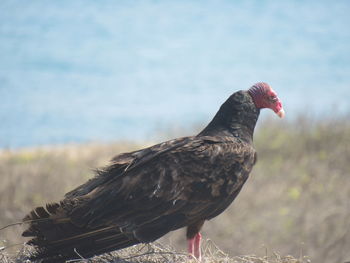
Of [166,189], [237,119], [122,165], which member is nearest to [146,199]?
[166,189]

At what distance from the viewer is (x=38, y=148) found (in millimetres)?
15688

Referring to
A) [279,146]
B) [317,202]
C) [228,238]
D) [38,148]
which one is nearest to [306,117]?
[279,146]

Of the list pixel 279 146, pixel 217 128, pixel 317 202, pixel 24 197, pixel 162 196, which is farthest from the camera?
pixel 279 146

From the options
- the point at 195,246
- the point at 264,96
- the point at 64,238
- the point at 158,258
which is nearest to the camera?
Answer: the point at 64,238

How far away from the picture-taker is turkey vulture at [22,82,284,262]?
519 centimetres

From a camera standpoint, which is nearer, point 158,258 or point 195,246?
point 158,258

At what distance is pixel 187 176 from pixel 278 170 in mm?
10805

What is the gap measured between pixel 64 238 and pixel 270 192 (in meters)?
10.2

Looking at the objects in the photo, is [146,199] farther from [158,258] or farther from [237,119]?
[237,119]

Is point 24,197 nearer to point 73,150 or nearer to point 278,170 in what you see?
point 73,150

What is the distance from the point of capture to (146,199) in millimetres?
5301

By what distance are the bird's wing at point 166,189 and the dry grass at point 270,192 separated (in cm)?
675

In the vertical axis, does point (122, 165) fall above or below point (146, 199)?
above

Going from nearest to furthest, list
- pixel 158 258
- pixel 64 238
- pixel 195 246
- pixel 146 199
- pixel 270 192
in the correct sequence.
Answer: pixel 64 238 → pixel 146 199 → pixel 158 258 → pixel 195 246 → pixel 270 192
